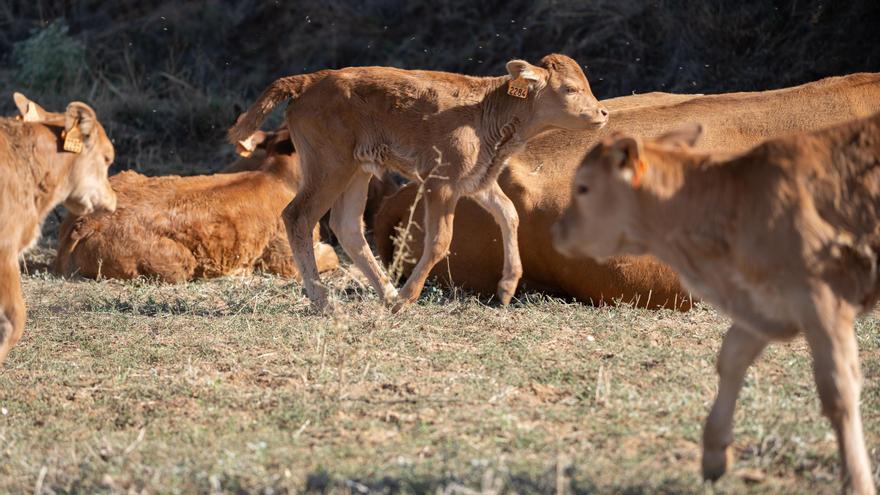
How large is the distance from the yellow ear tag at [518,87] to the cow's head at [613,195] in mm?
3496

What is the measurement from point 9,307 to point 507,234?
140 inches

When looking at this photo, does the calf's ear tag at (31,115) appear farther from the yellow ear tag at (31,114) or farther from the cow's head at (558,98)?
the cow's head at (558,98)

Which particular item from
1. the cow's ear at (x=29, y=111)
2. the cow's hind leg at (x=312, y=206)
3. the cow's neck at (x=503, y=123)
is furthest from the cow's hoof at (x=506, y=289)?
the cow's ear at (x=29, y=111)

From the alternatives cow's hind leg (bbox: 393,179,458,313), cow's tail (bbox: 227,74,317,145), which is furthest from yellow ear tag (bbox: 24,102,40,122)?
cow's hind leg (bbox: 393,179,458,313)

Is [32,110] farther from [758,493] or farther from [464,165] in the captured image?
[758,493]

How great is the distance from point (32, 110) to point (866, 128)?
207 inches

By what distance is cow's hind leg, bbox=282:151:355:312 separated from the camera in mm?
9000

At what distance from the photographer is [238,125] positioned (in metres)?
9.39

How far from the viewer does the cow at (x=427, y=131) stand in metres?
8.81

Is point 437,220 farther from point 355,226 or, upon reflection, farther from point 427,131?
point 355,226

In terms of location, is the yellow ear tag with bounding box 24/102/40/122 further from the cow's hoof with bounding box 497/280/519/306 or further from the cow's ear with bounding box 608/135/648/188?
the cow's ear with bounding box 608/135/648/188

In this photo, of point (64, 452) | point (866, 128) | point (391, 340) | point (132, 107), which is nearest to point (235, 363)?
point (391, 340)

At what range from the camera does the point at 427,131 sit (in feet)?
29.1

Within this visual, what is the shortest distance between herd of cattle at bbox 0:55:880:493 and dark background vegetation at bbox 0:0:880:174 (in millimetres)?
3066
